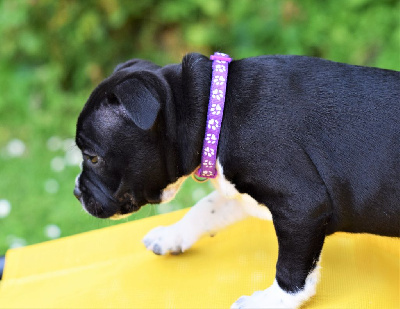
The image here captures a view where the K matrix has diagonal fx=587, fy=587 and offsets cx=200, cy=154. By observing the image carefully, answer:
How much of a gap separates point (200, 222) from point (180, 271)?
0.27 meters

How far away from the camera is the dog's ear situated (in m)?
2.24

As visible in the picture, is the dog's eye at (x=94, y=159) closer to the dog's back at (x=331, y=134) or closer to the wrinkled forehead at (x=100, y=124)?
the wrinkled forehead at (x=100, y=124)

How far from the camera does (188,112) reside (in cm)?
245

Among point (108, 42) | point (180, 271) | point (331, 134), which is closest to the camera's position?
point (331, 134)

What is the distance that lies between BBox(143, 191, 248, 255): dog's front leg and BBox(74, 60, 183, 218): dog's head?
365 millimetres

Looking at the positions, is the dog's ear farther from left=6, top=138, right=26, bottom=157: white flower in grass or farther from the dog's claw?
left=6, top=138, right=26, bottom=157: white flower in grass

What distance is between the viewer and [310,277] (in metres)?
2.45

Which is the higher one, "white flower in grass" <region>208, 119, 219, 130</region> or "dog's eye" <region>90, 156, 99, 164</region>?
"white flower in grass" <region>208, 119, 219, 130</region>

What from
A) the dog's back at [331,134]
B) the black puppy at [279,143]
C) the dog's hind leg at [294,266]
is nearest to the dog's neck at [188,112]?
the black puppy at [279,143]

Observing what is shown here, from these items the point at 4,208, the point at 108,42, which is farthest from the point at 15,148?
the point at 108,42

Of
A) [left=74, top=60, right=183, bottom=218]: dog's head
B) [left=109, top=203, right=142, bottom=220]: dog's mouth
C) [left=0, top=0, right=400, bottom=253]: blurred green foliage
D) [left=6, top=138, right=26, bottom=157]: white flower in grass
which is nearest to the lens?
[left=74, top=60, right=183, bottom=218]: dog's head

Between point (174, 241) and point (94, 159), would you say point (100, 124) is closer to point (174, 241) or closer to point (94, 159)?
point (94, 159)

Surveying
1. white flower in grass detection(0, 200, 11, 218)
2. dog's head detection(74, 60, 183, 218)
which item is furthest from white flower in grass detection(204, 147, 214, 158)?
white flower in grass detection(0, 200, 11, 218)

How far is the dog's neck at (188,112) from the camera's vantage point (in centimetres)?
244
